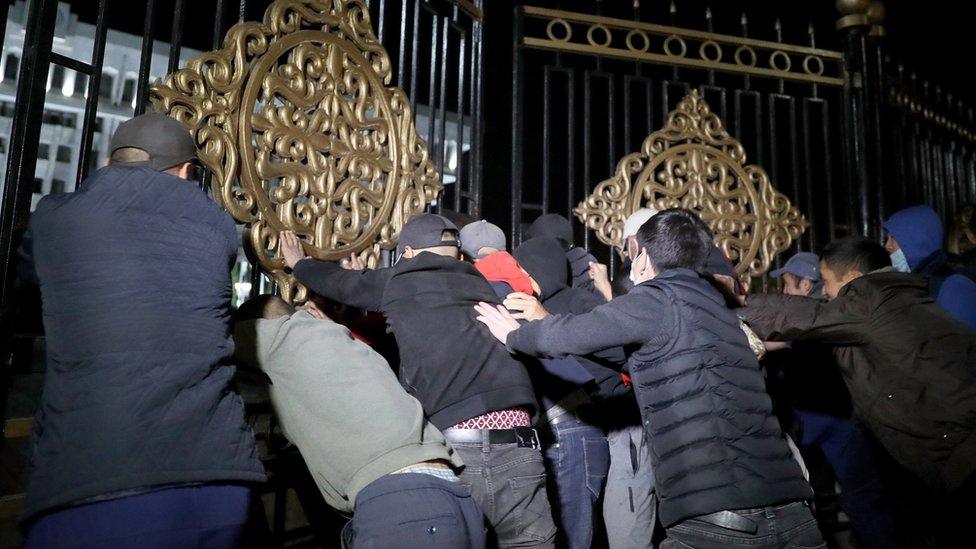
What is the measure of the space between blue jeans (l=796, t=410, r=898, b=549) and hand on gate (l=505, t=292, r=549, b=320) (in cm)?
177

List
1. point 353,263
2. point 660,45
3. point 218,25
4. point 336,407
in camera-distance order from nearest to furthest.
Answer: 1. point 336,407
2. point 218,25
3. point 353,263
4. point 660,45

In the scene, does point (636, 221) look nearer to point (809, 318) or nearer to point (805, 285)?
point (809, 318)

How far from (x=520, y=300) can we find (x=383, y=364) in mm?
655

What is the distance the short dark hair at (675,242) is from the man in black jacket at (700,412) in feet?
0.18

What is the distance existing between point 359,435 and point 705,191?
299cm

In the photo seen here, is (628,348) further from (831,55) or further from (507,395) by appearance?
(831,55)

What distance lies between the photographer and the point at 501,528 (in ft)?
7.02

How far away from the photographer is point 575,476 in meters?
2.63

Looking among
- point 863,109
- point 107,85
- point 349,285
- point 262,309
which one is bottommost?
point 262,309

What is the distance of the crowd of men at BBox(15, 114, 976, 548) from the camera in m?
1.45

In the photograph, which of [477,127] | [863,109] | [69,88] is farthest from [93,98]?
[69,88]

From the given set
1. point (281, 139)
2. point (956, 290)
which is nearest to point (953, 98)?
point (956, 290)

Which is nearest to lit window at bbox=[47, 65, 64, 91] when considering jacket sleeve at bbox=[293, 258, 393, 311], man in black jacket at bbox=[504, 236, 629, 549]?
jacket sleeve at bbox=[293, 258, 393, 311]

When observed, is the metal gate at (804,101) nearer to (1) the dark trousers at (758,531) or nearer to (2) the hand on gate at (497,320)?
(2) the hand on gate at (497,320)
